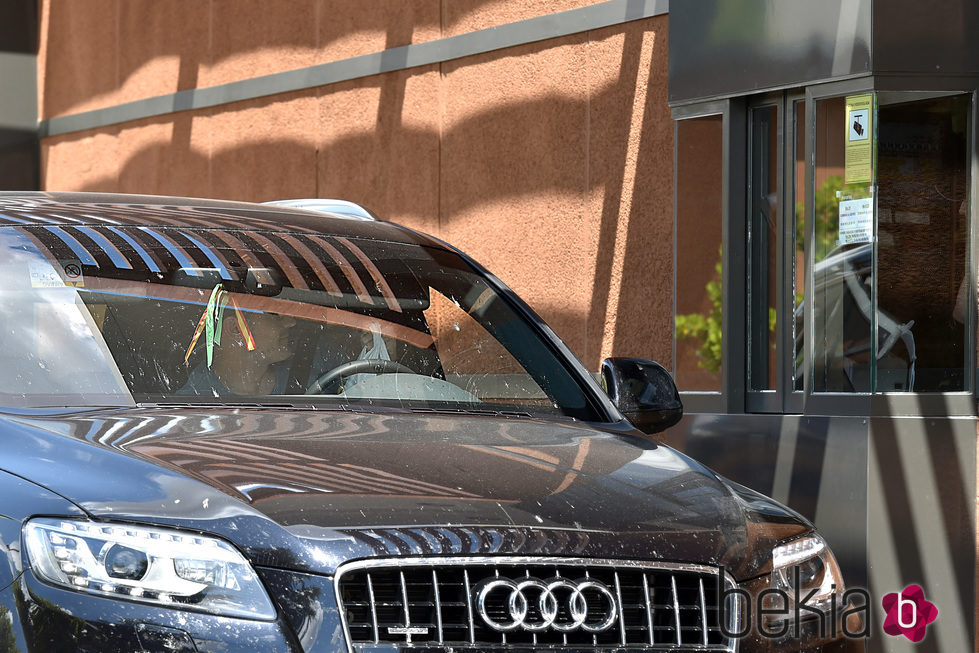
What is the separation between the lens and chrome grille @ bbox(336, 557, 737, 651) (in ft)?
8.60

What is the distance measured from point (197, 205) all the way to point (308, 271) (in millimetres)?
552

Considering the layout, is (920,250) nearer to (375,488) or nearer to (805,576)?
(805,576)

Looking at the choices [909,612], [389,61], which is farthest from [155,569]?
[389,61]

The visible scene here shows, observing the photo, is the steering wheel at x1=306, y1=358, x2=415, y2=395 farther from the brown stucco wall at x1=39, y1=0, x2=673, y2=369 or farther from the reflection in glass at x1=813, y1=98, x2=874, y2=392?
the brown stucco wall at x1=39, y1=0, x2=673, y2=369

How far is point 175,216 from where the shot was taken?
167 inches

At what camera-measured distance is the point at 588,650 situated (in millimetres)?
2709

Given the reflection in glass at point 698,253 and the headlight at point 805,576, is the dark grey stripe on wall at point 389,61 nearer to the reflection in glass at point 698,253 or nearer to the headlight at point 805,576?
the reflection in glass at point 698,253

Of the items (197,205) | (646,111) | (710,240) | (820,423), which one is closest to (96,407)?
(197,205)

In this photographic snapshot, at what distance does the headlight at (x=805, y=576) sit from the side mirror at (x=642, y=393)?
92cm

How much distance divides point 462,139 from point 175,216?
7.27m

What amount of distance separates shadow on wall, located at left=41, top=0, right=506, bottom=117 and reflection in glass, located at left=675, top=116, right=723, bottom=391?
105 inches

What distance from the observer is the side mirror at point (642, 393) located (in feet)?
13.8

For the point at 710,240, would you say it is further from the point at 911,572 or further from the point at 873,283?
the point at 911,572

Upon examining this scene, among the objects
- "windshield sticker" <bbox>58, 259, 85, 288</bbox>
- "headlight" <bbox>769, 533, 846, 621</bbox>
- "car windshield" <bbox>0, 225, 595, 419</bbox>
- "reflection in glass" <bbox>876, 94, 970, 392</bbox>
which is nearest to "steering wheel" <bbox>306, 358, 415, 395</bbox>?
"car windshield" <bbox>0, 225, 595, 419</bbox>
